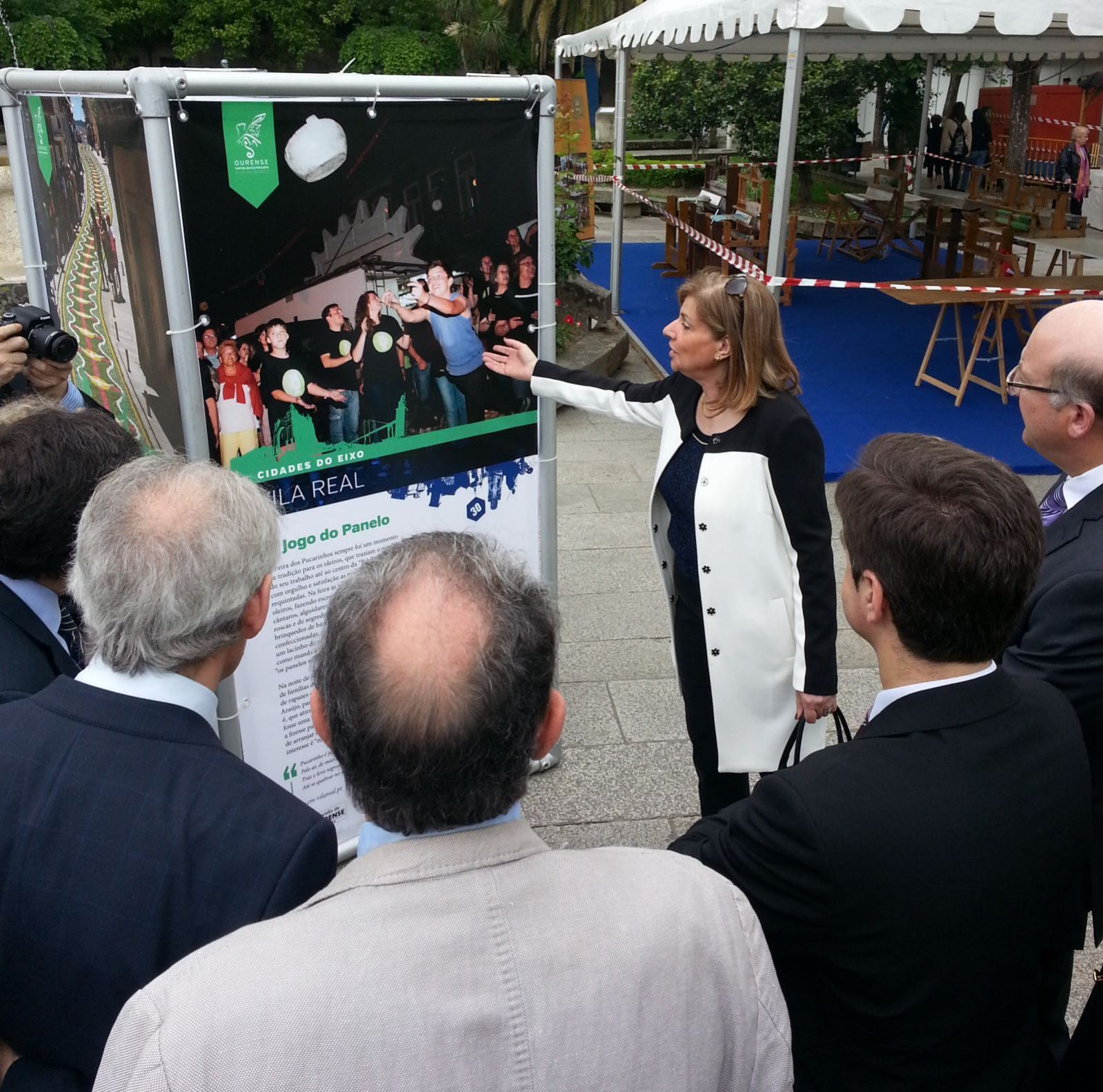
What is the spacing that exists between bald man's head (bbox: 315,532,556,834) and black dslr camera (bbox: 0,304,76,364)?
1631 mm

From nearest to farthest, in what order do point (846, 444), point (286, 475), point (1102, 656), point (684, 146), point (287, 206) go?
point (1102, 656)
point (287, 206)
point (286, 475)
point (846, 444)
point (684, 146)

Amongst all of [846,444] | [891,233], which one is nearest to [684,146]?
[891,233]

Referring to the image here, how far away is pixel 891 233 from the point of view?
12914 millimetres

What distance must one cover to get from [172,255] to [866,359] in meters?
7.79

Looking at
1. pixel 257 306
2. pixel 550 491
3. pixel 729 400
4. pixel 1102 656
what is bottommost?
pixel 550 491

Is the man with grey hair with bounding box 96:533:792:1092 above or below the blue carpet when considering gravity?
A: above

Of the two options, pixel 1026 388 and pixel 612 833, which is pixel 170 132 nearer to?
pixel 1026 388

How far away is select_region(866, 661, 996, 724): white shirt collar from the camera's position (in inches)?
54.7

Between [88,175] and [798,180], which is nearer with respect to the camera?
[88,175]

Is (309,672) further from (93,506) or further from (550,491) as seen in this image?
(93,506)

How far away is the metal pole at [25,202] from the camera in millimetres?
2738

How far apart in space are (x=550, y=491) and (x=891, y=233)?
11218mm

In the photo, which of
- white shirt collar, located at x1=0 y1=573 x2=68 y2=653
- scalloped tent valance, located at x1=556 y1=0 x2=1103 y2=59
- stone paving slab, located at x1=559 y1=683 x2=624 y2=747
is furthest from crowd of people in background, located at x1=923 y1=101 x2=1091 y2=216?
white shirt collar, located at x1=0 y1=573 x2=68 y2=653

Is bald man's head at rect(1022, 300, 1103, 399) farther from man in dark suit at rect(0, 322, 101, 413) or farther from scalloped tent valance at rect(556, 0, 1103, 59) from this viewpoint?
scalloped tent valance at rect(556, 0, 1103, 59)
